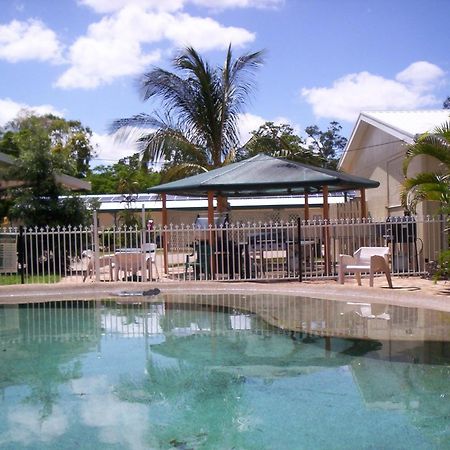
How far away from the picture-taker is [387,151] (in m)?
20.0

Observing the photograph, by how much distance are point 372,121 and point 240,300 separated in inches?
393

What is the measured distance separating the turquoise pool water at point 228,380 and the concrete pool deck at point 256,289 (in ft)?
3.52

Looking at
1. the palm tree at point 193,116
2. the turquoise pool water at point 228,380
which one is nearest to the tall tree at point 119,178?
the palm tree at point 193,116

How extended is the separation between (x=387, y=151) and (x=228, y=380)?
14.9m

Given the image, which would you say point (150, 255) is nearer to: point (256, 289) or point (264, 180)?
point (256, 289)

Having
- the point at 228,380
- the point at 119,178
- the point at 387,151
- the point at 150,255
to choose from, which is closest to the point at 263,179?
the point at 150,255

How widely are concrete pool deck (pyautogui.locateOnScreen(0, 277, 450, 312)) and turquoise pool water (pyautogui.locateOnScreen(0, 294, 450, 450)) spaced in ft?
3.52

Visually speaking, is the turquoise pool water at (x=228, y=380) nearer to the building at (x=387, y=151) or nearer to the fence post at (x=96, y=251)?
the fence post at (x=96, y=251)

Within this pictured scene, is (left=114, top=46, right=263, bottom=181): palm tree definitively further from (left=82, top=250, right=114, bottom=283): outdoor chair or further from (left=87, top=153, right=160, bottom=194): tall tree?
(left=87, top=153, right=160, bottom=194): tall tree

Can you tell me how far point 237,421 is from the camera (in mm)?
5422

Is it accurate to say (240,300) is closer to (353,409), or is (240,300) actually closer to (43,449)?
(353,409)

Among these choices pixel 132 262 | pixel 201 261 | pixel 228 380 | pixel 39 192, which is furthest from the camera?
pixel 39 192

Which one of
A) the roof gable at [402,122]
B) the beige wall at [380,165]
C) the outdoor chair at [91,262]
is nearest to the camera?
the outdoor chair at [91,262]

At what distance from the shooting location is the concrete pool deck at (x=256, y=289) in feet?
40.1
